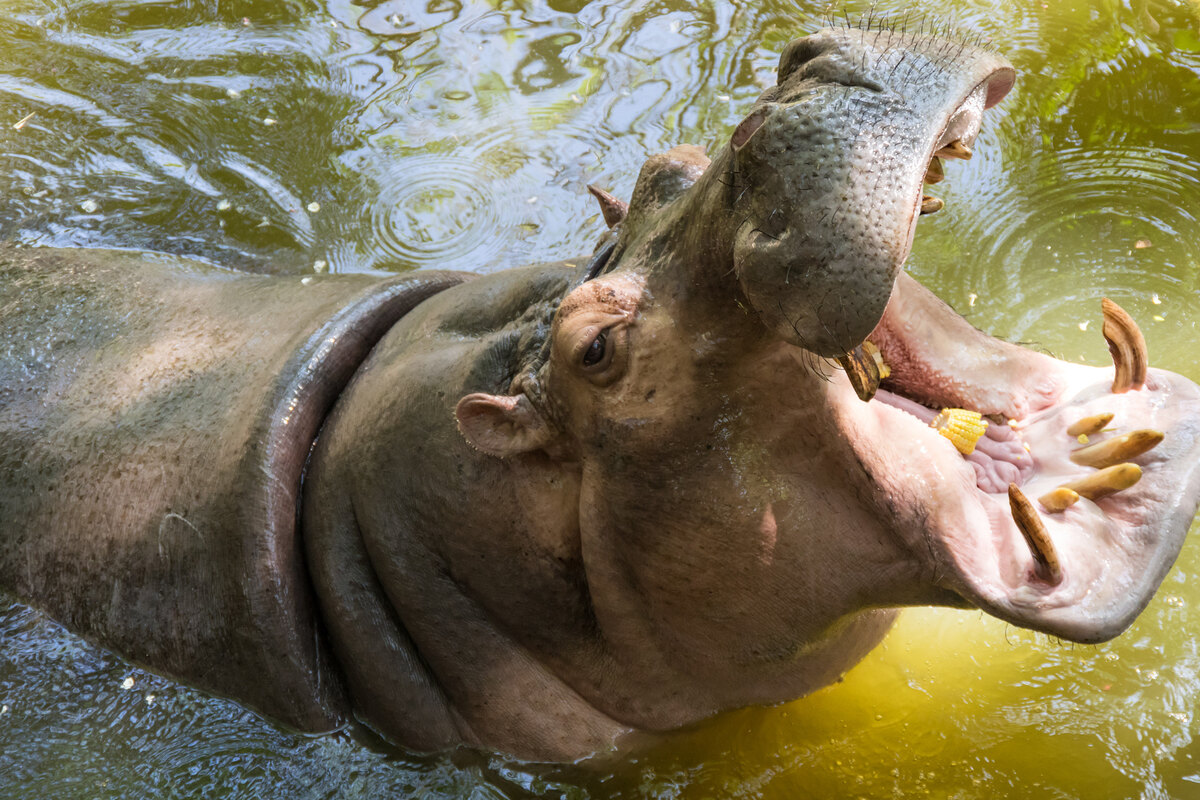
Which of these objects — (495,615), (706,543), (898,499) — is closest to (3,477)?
(495,615)

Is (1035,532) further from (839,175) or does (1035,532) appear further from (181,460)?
(181,460)

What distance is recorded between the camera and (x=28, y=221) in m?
5.02

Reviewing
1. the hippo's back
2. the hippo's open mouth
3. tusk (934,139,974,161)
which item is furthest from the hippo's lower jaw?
the hippo's back

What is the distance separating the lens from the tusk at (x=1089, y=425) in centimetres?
244

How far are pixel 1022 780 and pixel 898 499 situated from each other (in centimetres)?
134

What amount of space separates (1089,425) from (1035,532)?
0.45 metres

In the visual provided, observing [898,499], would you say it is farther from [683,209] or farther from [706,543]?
[683,209]

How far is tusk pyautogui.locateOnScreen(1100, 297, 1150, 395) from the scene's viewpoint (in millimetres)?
2545

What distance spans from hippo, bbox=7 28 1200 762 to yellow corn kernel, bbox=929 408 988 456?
1 cm

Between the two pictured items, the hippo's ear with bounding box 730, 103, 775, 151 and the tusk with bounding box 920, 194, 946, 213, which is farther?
the tusk with bounding box 920, 194, 946, 213

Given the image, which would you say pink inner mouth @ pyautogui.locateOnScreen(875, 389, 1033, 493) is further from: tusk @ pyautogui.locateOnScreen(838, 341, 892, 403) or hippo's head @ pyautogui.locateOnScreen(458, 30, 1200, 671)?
tusk @ pyautogui.locateOnScreen(838, 341, 892, 403)

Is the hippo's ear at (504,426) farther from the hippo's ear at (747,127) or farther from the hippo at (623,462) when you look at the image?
the hippo's ear at (747,127)

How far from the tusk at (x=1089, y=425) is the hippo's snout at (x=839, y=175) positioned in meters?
0.75

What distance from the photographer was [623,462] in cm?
253
